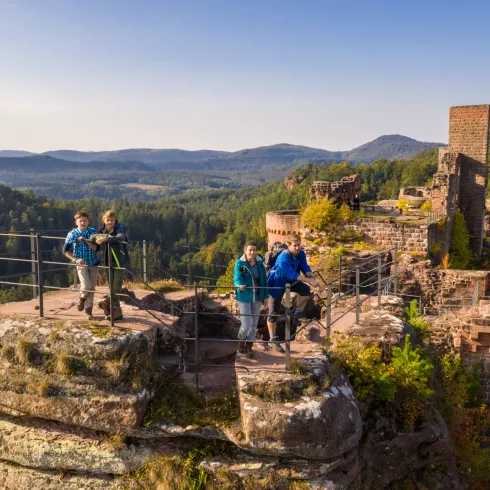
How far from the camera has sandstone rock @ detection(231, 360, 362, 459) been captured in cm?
593

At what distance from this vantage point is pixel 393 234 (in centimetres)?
1981

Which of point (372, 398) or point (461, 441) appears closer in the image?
point (372, 398)

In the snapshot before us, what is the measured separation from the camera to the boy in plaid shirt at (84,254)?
7.87 m

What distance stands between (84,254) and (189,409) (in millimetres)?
3171

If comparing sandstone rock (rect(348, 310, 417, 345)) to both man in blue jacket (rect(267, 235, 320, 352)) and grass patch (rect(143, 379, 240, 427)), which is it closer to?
man in blue jacket (rect(267, 235, 320, 352))

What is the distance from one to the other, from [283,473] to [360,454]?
1457mm

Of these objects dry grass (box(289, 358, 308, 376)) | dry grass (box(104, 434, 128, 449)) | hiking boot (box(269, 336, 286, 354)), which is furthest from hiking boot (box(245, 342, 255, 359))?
dry grass (box(104, 434, 128, 449))

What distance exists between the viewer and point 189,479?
609cm

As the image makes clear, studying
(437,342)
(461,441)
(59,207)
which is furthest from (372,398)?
(59,207)

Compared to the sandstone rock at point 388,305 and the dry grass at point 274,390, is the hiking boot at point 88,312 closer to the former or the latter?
the dry grass at point 274,390

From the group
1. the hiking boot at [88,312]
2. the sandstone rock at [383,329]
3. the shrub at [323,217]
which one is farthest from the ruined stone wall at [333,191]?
the hiking boot at [88,312]

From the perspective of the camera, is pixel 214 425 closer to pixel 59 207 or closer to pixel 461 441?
pixel 461 441

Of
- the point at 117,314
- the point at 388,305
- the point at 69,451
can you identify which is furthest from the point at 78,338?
the point at 388,305

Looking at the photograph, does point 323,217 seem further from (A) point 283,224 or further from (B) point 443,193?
(B) point 443,193
